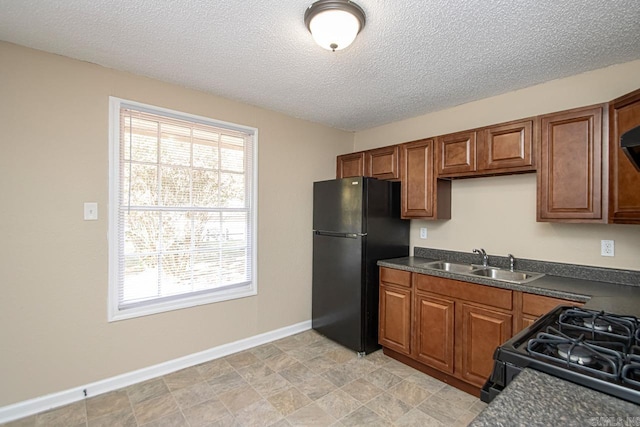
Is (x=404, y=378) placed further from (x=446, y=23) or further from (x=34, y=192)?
(x=34, y=192)

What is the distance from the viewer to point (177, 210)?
8.59 ft

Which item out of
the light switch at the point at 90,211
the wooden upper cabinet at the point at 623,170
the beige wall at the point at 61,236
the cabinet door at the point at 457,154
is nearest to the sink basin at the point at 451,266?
the cabinet door at the point at 457,154

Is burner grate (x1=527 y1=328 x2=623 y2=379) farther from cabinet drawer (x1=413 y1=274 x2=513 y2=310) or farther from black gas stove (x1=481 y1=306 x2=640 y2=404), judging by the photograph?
cabinet drawer (x1=413 y1=274 x2=513 y2=310)

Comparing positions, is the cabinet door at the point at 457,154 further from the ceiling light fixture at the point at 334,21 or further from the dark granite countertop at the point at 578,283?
the ceiling light fixture at the point at 334,21

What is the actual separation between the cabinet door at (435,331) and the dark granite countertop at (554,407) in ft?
5.42

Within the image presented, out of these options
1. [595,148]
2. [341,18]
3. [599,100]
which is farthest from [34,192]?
[599,100]

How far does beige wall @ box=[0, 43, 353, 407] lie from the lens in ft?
6.44

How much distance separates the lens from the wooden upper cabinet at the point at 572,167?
196 cm

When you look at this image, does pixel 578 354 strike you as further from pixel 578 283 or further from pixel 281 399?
pixel 281 399

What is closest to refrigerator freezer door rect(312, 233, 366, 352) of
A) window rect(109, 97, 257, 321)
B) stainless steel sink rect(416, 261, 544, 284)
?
stainless steel sink rect(416, 261, 544, 284)

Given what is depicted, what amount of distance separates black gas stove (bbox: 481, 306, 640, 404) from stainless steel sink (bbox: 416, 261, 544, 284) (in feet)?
3.60

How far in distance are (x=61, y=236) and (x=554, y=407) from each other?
278 cm

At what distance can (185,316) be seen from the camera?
265 centimetres

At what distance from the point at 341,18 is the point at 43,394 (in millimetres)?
3056
